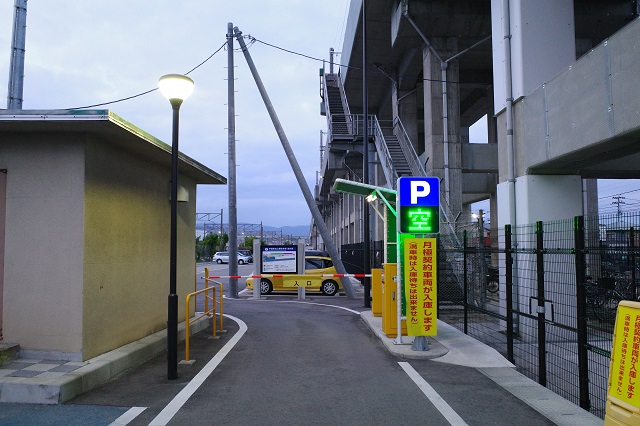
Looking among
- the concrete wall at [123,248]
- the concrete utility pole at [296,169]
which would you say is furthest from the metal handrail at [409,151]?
the concrete wall at [123,248]

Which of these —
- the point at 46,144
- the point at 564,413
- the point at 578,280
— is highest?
the point at 46,144

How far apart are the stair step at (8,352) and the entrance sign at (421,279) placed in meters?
6.13

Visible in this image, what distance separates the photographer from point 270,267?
20.7 metres

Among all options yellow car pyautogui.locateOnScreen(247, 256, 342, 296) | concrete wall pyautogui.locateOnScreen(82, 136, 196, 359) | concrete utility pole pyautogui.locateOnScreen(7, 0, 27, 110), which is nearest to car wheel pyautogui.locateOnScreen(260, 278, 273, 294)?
yellow car pyautogui.locateOnScreen(247, 256, 342, 296)

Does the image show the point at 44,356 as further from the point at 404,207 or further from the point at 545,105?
the point at 545,105

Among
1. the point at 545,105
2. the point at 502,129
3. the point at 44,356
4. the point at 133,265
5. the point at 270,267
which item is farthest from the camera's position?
the point at 270,267

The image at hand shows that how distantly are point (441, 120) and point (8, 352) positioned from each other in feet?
53.8

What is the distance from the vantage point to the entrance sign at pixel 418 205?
9.16m

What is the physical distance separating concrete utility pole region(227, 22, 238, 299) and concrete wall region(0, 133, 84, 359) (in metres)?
11.9

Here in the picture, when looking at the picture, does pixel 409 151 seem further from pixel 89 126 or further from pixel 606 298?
pixel 89 126

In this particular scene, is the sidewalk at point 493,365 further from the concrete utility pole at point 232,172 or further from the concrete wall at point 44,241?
the concrete utility pole at point 232,172

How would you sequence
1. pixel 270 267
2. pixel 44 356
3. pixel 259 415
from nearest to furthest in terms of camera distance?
pixel 259 415 < pixel 44 356 < pixel 270 267

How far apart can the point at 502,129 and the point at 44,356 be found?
424 inches

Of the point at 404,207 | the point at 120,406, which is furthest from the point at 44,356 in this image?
the point at 404,207
